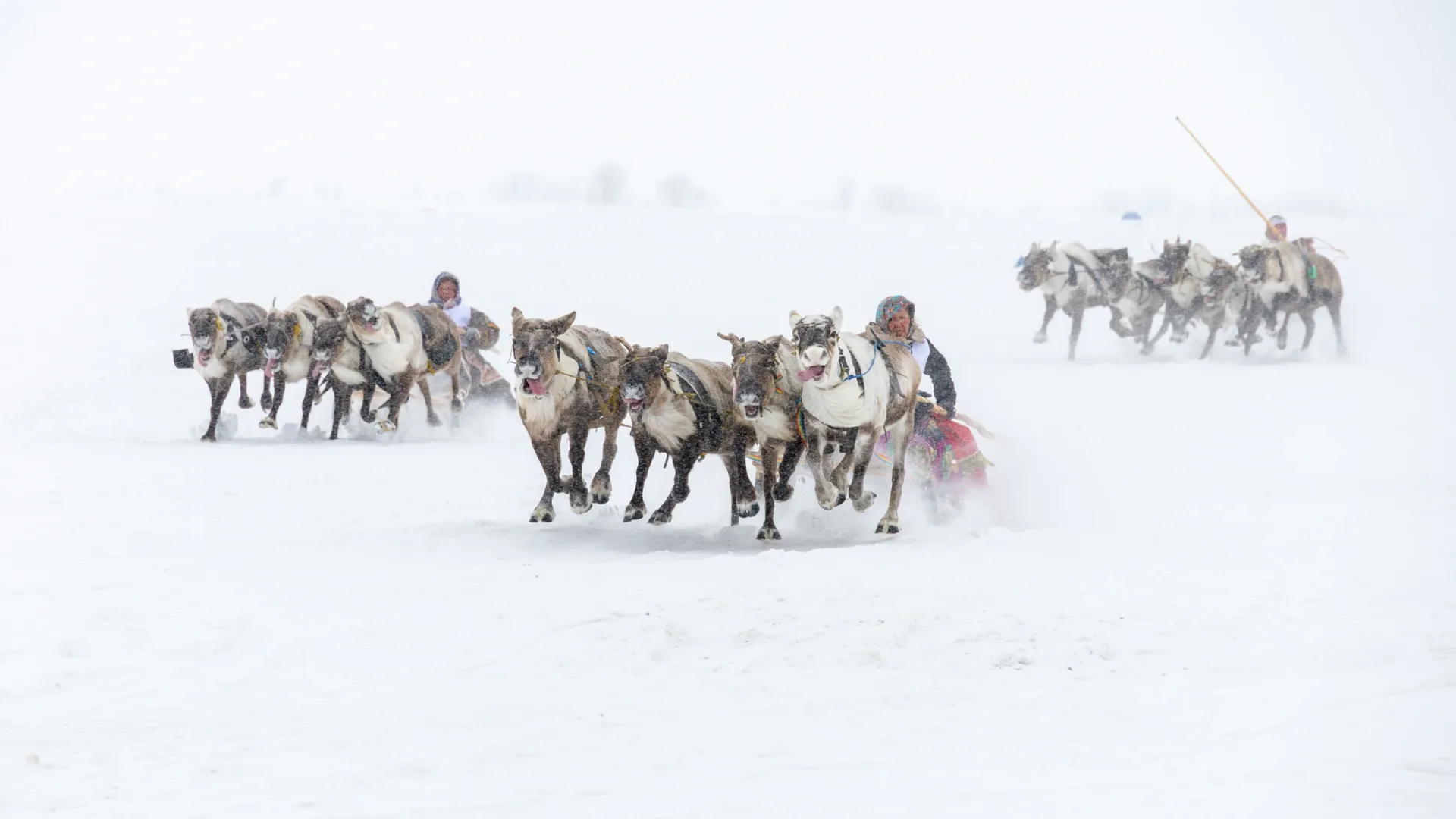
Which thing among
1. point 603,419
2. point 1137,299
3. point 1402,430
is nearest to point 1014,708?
point 603,419

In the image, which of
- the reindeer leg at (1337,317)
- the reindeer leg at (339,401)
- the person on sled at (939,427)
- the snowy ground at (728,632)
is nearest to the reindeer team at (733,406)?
the snowy ground at (728,632)

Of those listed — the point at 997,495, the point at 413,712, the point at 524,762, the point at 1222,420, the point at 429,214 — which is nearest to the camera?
the point at 524,762

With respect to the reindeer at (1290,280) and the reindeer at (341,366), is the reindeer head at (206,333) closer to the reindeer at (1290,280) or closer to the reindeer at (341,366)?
the reindeer at (341,366)

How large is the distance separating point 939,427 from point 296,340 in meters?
7.23

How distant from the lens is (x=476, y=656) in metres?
6.14

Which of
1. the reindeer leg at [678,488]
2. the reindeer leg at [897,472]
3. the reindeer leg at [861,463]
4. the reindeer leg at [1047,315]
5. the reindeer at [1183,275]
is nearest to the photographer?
the reindeer leg at [861,463]

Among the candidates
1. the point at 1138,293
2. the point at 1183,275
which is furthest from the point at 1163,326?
the point at 1183,275

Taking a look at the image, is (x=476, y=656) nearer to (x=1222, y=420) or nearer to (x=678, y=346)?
(x=1222, y=420)

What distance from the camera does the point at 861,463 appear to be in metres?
8.97

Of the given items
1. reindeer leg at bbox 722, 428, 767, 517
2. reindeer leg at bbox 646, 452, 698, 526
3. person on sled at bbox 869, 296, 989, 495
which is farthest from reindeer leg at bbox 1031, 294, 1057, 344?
reindeer leg at bbox 646, 452, 698, 526

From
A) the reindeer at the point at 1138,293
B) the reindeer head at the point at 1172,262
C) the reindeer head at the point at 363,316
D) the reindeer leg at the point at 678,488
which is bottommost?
the reindeer leg at the point at 678,488

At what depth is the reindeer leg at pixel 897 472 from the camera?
9.15 metres

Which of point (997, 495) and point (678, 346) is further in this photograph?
point (678, 346)

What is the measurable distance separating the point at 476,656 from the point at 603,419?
11.3 feet
